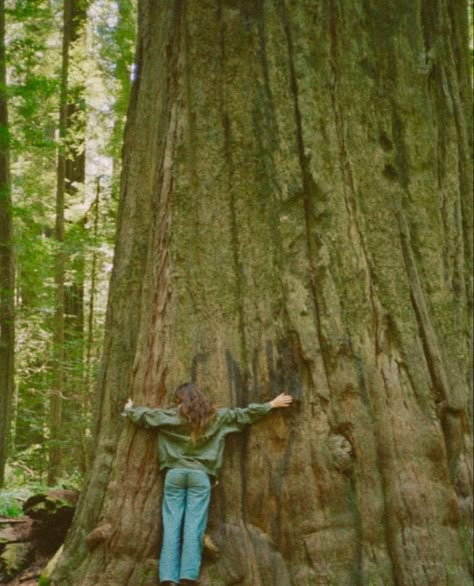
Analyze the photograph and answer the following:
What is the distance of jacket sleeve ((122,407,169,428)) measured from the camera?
4.82 metres

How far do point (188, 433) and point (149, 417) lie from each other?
0.32 m

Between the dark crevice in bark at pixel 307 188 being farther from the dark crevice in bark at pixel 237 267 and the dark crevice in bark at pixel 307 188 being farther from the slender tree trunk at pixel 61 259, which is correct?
the slender tree trunk at pixel 61 259

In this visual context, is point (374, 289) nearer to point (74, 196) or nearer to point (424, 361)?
point (424, 361)

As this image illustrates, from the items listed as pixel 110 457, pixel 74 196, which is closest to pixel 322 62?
pixel 110 457

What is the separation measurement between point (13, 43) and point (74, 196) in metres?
4.70

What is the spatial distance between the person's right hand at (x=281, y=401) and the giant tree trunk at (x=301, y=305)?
89mm

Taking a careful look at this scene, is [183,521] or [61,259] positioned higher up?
[61,259]

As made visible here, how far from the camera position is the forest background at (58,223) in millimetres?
10680

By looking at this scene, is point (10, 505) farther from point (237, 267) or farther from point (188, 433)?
point (237, 267)

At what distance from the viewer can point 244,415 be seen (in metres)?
4.76

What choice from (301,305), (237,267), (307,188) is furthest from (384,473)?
(307,188)

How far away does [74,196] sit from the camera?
14.8m

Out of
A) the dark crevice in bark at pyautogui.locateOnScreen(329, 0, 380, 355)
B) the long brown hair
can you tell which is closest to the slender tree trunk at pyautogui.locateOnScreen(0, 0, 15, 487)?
the long brown hair

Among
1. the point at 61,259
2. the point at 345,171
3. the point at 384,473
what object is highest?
the point at 61,259
